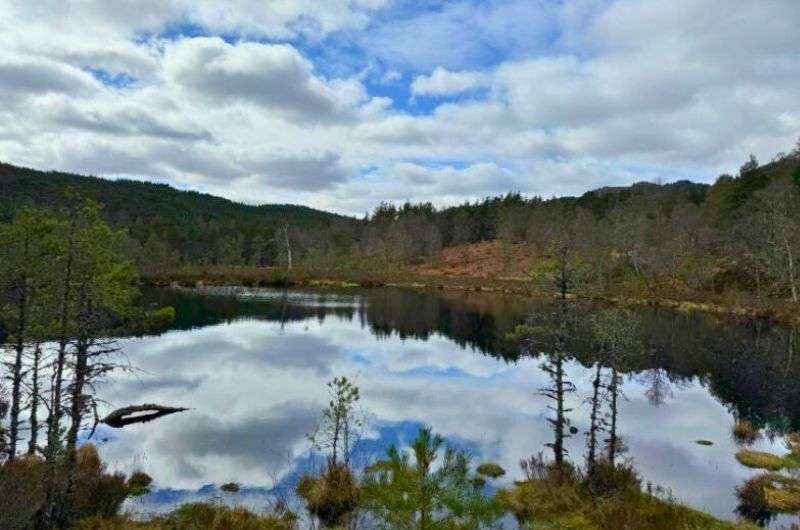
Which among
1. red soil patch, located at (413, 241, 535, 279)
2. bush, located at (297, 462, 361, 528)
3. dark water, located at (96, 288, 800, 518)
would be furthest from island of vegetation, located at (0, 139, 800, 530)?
red soil patch, located at (413, 241, 535, 279)

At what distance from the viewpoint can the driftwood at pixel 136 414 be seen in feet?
86.1

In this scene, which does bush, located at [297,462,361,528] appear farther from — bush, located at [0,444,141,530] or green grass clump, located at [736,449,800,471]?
green grass clump, located at [736,449,800,471]

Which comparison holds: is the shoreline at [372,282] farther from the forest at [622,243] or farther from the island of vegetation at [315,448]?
the island of vegetation at [315,448]

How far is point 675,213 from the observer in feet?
418

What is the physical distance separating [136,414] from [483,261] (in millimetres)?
135068

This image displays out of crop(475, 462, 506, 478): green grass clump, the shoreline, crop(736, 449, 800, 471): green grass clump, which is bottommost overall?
crop(475, 462, 506, 478): green grass clump

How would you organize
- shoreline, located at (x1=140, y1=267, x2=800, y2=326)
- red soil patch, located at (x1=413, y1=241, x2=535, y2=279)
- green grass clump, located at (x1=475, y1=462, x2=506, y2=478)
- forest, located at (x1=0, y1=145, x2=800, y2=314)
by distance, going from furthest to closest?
red soil patch, located at (x1=413, y1=241, x2=535, y2=279), shoreline, located at (x1=140, y1=267, x2=800, y2=326), forest, located at (x1=0, y1=145, x2=800, y2=314), green grass clump, located at (x1=475, y1=462, x2=506, y2=478)

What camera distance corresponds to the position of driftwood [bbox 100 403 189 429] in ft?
86.1

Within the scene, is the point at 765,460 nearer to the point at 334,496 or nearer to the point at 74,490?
the point at 334,496

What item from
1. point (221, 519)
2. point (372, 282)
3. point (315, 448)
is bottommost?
point (315, 448)

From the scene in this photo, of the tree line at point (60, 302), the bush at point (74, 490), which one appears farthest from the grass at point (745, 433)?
the tree line at point (60, 302)

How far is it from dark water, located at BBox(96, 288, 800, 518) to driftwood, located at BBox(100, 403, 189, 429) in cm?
95

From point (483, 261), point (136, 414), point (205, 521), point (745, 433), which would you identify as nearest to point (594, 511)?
point (205, 521)

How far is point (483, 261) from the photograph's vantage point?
6206 inches
